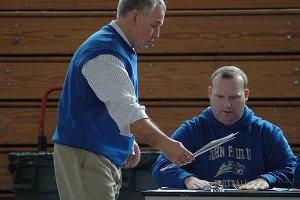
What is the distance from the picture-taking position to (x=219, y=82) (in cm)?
383

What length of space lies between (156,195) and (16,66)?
3.54 meters

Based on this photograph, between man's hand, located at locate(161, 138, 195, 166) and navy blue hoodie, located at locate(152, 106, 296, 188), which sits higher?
navy blue hoodie, located at locate(152, 106, 296, 188)

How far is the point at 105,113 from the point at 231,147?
104cm

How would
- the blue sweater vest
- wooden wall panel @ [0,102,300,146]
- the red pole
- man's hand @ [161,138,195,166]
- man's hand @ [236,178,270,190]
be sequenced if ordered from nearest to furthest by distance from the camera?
1. man's hand @ [161,138,195,166]
2. the blue sweater vest
3. man's hand @ [236,178,270,190]
4. the red pole
5. wooden wall panel @ [0,102,300,146]

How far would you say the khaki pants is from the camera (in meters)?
2.88

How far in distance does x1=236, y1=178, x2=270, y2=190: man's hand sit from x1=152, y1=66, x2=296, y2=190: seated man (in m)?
0.07

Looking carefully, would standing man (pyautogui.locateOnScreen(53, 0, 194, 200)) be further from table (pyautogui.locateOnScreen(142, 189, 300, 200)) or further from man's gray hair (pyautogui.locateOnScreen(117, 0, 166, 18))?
table (pyautogui.locateOnScreen(142, 189, 300, 200))

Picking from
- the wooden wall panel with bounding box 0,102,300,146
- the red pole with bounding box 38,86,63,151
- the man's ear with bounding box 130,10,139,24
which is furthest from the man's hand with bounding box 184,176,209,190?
the wooden wall panel with bounding box 0,102,300,146

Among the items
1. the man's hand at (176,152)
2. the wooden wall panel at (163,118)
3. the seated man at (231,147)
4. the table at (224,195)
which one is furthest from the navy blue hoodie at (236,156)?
the wooden wall panel at (163,118)

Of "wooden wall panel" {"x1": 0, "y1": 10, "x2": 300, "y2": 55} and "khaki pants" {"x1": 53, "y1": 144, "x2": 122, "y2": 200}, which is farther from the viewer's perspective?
"wooden wall panel" {"x1": 0, "y1": 10, "x2": 300, "y2": 55}

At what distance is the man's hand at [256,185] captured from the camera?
325 cm

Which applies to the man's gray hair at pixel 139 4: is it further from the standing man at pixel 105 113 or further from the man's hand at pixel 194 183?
the man's hand at pixel 194 183

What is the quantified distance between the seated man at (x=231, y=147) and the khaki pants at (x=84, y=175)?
710 mm

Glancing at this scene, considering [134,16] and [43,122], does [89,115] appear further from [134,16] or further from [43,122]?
[43,122]
